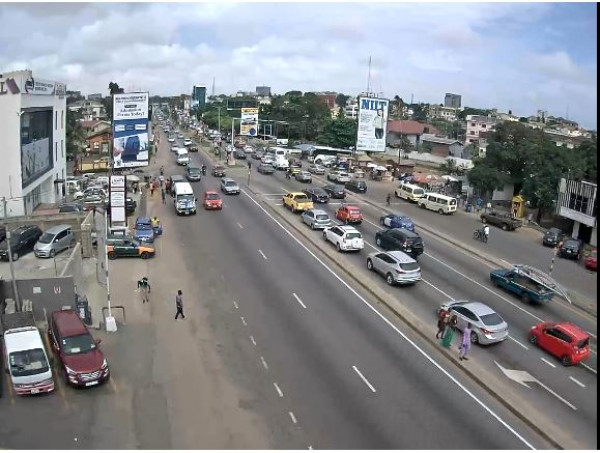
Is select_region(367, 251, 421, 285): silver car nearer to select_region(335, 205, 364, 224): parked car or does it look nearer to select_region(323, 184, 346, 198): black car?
select_region(335, 205, 364, 224): parked car

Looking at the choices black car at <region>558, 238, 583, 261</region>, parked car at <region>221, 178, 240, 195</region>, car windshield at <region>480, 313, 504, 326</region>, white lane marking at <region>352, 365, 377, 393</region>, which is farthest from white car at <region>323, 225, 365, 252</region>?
parked car at <region>221, 178, 240, 195</region>

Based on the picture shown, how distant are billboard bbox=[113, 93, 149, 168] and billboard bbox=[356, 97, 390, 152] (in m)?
23.9

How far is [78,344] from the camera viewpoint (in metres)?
17.5

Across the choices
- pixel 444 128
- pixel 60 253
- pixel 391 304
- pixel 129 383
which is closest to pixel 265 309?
pixel 391 304

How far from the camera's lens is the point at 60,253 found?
31.0 metres

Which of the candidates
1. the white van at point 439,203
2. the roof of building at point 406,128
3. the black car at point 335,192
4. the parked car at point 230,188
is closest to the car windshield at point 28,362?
the parked car at point 230,188

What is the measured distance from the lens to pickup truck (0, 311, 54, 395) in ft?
52.3

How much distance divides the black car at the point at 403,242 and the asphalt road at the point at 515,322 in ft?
2.89

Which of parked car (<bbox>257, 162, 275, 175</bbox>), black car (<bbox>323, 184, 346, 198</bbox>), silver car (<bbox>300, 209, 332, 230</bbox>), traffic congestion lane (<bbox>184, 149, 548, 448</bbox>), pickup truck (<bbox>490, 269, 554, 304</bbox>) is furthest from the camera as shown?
parked car (<bbox>257, 162, 275, 175</bbox>)

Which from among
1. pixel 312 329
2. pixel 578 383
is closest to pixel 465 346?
pixel 578 383

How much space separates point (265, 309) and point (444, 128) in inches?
5672

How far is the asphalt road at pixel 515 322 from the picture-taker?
1630 cm

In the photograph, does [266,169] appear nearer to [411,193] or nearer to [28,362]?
[411,193]

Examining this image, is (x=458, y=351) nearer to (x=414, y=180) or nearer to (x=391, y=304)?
(x=391, y=304)
